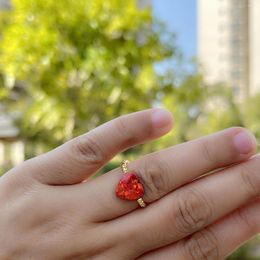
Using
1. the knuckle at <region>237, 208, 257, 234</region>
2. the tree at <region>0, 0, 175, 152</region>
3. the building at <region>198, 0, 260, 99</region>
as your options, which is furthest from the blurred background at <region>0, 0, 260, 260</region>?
the building at <region>198, 0, 260, 99</region>

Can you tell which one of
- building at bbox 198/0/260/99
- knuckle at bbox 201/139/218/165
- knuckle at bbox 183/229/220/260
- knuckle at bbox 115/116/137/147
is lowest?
knuckle at bbox 183/229/220/260

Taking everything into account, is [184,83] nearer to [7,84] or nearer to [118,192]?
[7,84]

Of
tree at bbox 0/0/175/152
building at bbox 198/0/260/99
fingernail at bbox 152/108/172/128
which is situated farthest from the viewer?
building at bbox 198/0/260/99

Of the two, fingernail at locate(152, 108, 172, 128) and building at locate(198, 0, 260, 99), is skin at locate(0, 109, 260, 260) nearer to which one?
fingernail at locate(152, 108, 172, 128)

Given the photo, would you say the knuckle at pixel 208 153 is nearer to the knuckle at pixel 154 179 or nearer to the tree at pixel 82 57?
the knuckle at pixel 154 179

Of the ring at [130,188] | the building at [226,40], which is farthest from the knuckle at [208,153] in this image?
the building at [226,40]

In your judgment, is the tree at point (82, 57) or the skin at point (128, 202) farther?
the tree at point (82, 57)
